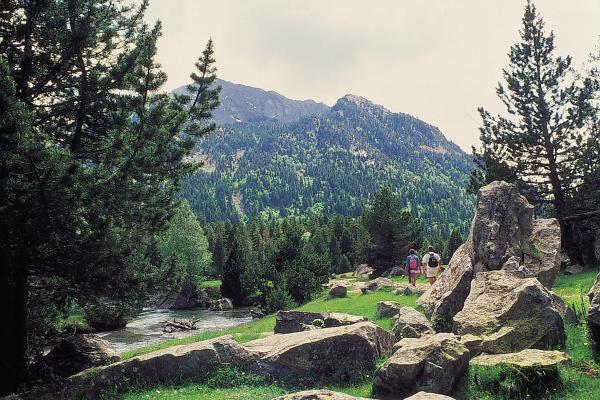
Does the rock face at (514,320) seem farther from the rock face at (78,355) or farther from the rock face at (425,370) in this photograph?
the rock face at (78,355)

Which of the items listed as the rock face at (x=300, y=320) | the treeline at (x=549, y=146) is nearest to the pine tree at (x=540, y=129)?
the treeline at (x=549, y=146)

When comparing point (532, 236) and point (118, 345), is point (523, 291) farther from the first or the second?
Answer: point (118, 345)

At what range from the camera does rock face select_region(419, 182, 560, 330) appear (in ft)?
62.2

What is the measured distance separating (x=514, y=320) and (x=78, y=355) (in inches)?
645

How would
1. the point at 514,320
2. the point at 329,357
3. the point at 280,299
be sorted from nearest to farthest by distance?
1. the point at 329,357
2. the point at 514,320
3. the point at 280,299

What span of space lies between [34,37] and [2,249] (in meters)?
7.37

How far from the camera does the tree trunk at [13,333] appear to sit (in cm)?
1507

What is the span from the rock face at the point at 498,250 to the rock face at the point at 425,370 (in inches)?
269

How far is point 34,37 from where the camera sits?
611 inches

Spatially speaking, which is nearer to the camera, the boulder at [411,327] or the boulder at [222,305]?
the boulder at [411,327]

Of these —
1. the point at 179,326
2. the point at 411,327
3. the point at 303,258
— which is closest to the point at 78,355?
the point at 411,327

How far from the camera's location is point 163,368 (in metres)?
13.8

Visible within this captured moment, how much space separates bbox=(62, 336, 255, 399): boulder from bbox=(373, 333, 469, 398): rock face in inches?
179

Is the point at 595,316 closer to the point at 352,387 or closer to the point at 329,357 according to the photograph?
the point at 352,387
